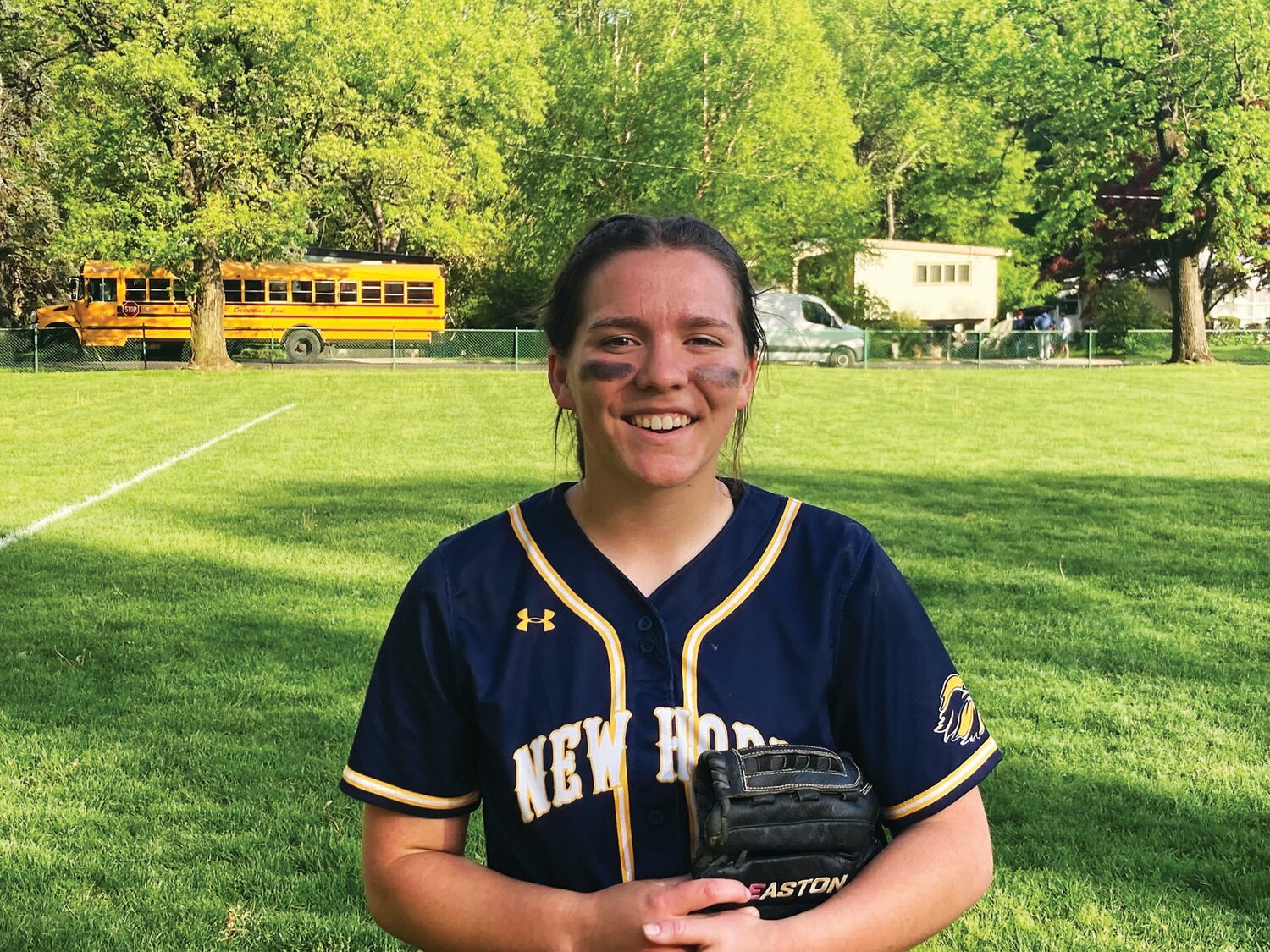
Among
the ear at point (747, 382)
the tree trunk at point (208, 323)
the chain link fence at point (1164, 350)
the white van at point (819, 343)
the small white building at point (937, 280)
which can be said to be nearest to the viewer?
the ear at point (747, 382)

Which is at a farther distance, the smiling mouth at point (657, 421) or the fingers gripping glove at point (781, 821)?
the smiling mouth at point (657, 421)

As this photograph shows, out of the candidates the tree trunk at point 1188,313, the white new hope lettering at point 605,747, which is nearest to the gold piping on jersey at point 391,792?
the white new hope lettering at point 605,747

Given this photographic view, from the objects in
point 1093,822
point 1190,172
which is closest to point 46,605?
point 1093,822

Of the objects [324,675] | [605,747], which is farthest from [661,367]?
[324,675]

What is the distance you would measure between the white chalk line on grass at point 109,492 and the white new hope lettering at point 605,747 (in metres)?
8.81

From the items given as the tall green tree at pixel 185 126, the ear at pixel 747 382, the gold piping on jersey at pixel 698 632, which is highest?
the tall green tree at pixel 185 126

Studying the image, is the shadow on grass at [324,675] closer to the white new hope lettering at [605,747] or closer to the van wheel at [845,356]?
the white new hope lettering at [605,747]

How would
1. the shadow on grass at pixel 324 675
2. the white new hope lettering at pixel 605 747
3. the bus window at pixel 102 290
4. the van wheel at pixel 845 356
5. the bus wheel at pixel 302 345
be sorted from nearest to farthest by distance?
the white new hope lettering at pixel 605 747
the shadow on grass at pixel 324 675
the bus window at pixel 102 290
the van wheel at pixel 845 356
the bus wheel at pixel 302 345

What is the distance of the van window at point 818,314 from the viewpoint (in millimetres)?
40125

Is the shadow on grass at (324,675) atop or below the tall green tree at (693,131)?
below

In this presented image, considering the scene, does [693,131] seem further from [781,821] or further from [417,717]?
[781,821]

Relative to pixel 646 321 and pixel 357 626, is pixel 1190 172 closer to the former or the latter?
pixel 357 626

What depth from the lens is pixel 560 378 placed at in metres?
2.21

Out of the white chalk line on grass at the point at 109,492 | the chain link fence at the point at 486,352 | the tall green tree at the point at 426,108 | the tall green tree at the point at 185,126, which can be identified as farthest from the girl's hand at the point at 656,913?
the chain link fence at the point at 486,352
